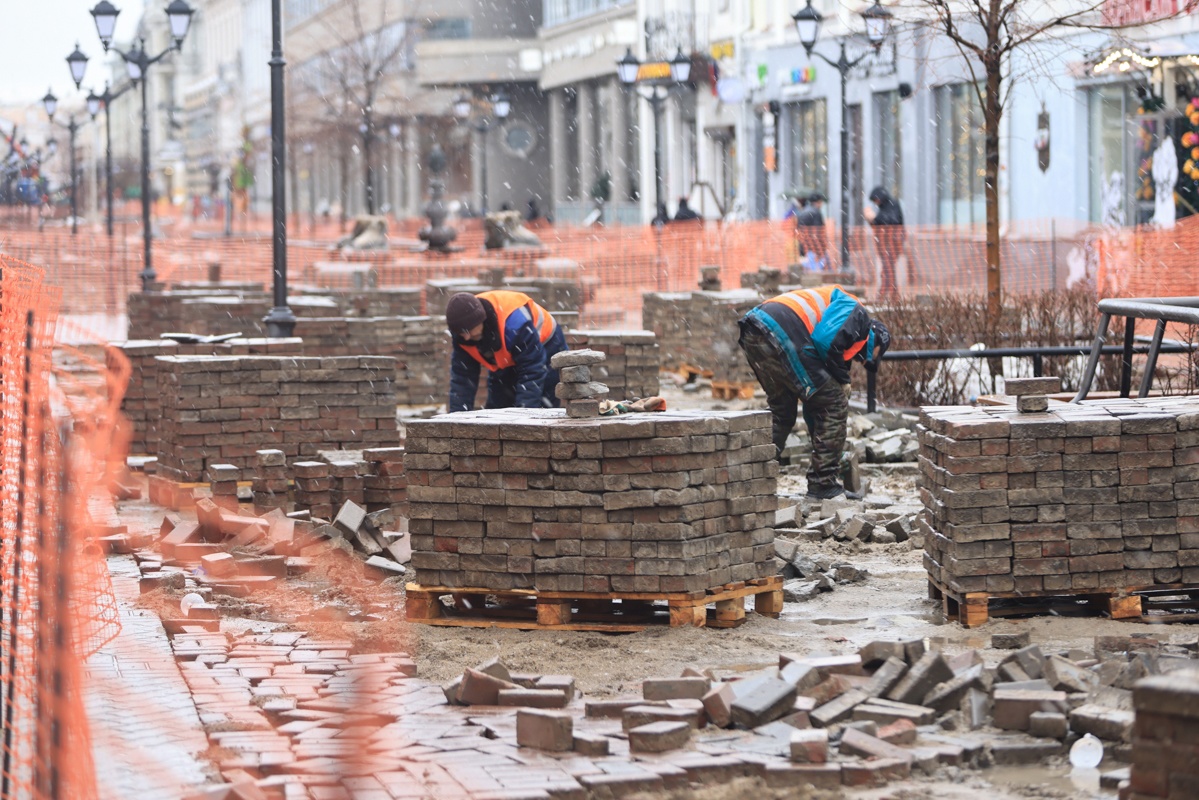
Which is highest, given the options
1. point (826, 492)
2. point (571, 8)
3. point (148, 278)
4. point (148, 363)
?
point (571, 8)

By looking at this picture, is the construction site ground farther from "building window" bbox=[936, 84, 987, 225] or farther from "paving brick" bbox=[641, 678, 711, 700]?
"building window" bbox=[936, 84, 987, 225]

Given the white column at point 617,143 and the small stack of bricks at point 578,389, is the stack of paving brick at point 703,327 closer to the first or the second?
the small stack of bricks at point 578,389

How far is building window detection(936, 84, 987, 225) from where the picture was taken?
1243 inches

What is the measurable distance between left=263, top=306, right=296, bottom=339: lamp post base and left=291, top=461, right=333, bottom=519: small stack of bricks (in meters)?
4.75

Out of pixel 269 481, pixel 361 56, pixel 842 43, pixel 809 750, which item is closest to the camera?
pixel 809 750

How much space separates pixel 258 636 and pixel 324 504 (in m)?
3.02

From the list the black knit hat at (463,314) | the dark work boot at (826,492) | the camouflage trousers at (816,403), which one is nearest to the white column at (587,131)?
the camouflage trousers at (816,403)

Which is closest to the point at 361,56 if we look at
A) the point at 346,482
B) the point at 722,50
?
the point at 722,50

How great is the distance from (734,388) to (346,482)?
23.0 feet

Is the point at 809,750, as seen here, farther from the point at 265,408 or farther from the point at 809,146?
the point at 809,146

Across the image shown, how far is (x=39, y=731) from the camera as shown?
5.50 m

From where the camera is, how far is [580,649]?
325 inches

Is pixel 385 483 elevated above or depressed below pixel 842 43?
below

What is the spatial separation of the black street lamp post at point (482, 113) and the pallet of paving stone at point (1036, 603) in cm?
3533
